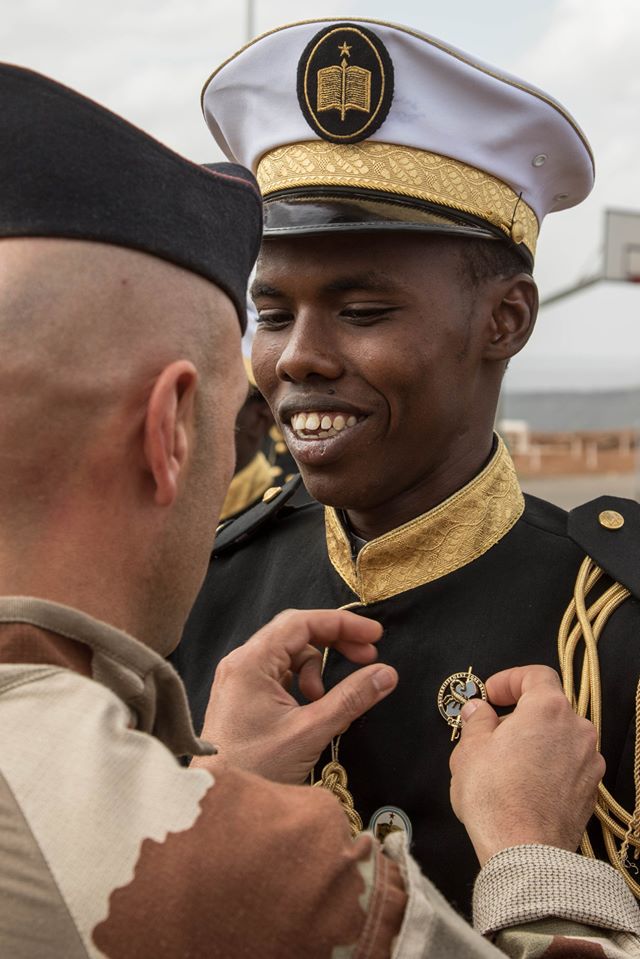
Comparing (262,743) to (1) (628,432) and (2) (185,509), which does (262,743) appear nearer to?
(2) (185,509)

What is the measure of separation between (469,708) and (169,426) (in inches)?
35.3

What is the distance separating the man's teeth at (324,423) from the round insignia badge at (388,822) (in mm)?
744

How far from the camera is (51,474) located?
134cm

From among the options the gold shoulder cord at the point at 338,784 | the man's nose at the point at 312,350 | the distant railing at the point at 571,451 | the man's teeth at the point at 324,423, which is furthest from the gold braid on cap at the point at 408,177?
the distant railing at the point at 571,451

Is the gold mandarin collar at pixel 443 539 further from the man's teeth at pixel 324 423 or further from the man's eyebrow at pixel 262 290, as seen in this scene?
the man's eyebrow at pixel 262 290

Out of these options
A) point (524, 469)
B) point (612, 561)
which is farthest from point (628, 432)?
point (612, 561)

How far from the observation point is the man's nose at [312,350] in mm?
2111

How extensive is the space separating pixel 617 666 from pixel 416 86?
1.22 meters

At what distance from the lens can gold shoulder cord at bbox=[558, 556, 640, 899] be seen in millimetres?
1842

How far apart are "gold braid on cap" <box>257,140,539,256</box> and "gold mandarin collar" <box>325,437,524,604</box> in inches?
20.7

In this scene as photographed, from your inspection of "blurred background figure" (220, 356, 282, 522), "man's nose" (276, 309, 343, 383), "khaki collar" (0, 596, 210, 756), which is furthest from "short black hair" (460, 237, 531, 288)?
"blurred background figure" (220, 356, 282, 522)

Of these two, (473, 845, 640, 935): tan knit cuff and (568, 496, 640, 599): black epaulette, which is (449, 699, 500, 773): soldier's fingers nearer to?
(473, 845, 640, 935): tan knit cuff

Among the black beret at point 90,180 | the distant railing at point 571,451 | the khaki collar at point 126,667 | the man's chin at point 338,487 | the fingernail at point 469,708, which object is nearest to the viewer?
the khaki collar at point 126,667

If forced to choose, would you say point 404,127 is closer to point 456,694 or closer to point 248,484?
point 456,694
